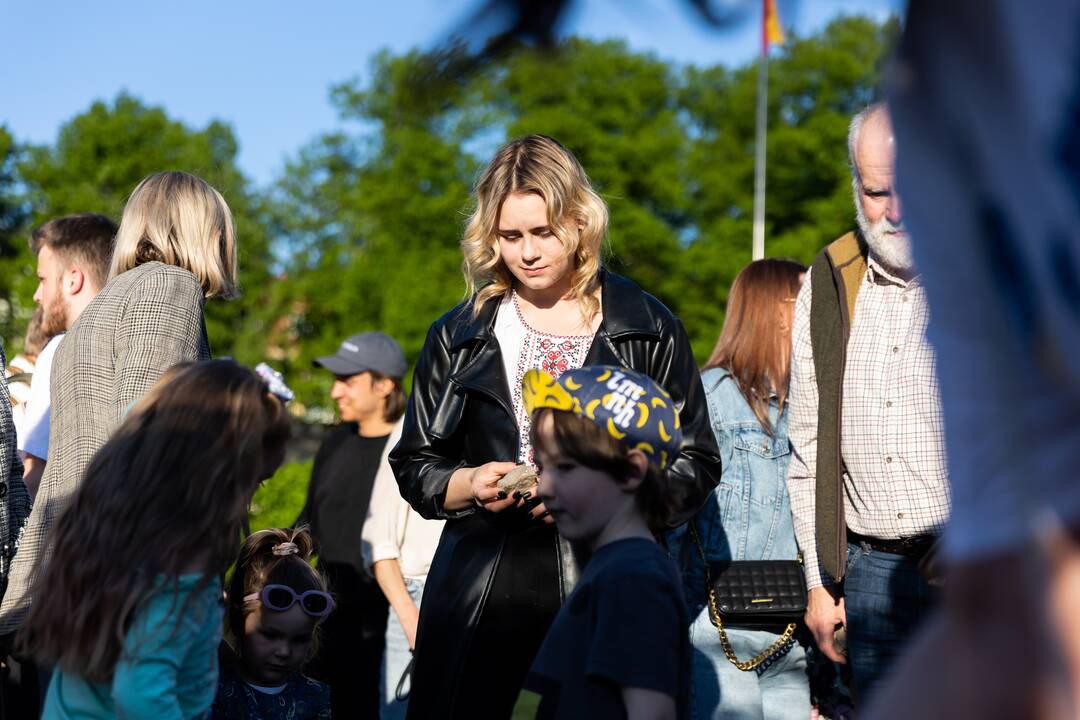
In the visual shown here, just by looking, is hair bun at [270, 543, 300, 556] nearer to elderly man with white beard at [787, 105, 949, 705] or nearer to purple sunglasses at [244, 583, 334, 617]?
purple sunglasses at [244, 583, 334, 617]

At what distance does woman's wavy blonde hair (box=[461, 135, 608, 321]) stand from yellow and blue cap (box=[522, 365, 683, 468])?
0.68m

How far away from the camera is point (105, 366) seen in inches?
153

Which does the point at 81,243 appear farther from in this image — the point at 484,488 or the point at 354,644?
the point at 354,644

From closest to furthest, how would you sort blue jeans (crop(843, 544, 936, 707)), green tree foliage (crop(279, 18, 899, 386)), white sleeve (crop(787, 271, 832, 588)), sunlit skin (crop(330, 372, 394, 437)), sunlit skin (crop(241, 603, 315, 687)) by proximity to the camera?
blue jeans (crop(843, 544, 936, 707)) < white sleeve (crop(787, 271, 832, 588)) < sunlit skin (crop(241, 603, 315, 687)) < sunlit skin (crop(330, 372, 394, 437)) < green tree foliage (crop(279, 18, 899, 386))

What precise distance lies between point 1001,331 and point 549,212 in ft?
9.36

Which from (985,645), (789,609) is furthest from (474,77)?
(789,609)

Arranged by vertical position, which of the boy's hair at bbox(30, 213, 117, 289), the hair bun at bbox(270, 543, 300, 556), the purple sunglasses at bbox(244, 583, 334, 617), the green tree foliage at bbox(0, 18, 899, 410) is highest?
the green tree foliage at bbox(0, 18, 899, 410)

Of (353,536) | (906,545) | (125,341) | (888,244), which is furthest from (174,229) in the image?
(353,536)

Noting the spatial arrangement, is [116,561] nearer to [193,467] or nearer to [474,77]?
[193,467]

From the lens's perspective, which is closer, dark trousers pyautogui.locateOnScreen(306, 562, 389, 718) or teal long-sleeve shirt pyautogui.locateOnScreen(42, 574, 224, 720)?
teal long-sleeve shirt pyautogui.locateOnScreen(42, 574, 224, 720)

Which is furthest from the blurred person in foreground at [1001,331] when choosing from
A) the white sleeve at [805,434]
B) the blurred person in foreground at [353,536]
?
the blurred person in foreground at [353,536]

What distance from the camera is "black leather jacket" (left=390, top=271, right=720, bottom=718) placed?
355 centimetres

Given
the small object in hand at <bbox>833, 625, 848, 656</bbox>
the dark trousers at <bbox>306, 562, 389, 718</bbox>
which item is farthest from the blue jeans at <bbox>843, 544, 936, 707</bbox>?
the dark trousers at <bbox>306, 562, 389, 718</bbox>

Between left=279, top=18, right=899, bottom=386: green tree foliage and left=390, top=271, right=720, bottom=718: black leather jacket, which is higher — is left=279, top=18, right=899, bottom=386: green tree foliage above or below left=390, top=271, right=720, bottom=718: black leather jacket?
above
